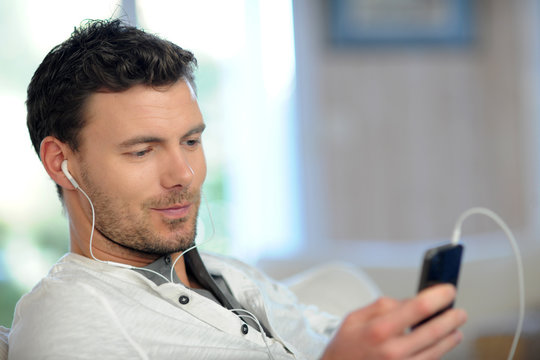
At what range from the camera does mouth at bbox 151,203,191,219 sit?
1.22 metres

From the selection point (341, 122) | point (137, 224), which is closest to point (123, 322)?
point (137, 224)

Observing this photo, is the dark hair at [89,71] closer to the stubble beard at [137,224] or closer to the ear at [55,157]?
the ear at [55,157]

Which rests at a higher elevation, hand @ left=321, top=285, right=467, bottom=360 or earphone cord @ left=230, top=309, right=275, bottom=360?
hand @ left=321, top=285, right=467, bottom=360

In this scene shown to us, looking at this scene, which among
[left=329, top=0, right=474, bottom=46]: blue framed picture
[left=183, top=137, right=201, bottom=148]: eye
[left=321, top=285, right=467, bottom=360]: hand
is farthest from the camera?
[left=329, top=0, right=474, bottom=46]: blue framed picture

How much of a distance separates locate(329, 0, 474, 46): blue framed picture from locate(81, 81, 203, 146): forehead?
253 cm

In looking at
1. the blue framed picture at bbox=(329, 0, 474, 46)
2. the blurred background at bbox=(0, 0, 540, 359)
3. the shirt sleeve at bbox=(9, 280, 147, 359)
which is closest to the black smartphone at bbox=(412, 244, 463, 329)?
the shirt sleeve at bbox=(9, 280, 147, 359)

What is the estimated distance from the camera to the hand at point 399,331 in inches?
30.1

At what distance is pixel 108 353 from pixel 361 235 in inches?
113

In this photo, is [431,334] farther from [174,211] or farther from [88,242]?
[88,242]

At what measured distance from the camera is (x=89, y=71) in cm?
119

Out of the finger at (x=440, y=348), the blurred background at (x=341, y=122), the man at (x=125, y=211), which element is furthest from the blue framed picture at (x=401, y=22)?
the finger at (x=440, y=348)

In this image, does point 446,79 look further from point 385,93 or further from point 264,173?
point 264,173

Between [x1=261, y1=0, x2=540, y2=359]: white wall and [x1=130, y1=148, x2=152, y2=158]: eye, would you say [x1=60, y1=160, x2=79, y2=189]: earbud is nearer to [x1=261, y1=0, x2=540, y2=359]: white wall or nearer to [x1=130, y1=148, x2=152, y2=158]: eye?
[x1=130, y1=148, x2=152, y2=158]: eye

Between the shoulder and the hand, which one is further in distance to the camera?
the shoulder
